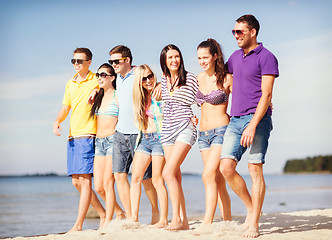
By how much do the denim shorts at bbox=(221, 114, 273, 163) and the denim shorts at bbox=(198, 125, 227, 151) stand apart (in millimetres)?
222

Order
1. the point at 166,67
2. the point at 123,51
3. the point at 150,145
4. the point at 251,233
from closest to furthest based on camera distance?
the point at 251,233 < the point at 166,67 < the point at 150,145 < the point at 123,51

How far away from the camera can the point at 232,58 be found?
20.6ft

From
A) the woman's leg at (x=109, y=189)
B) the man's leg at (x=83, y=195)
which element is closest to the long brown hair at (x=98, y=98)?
the woman's leg at (x=109, y=189)

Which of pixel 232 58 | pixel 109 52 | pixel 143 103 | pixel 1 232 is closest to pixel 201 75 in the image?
pixel 232 58

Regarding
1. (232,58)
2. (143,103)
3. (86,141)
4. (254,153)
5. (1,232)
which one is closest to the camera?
(254,153)

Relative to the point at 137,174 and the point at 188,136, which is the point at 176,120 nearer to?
the point at 188,136

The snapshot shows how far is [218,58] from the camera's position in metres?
6.40

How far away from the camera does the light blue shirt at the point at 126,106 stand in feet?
23.3

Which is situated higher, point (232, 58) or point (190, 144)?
point (232, 58)

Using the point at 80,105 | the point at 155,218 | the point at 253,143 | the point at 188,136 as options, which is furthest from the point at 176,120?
the point at 80,105

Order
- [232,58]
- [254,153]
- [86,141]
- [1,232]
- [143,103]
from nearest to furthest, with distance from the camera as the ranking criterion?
1. [254,153]
2. [232,58]
3. [143,103]
4. [86,141]
5. [1,232]

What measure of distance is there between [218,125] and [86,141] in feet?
7.20

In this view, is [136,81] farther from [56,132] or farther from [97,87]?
[56,132]

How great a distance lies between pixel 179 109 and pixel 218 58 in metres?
0.81
